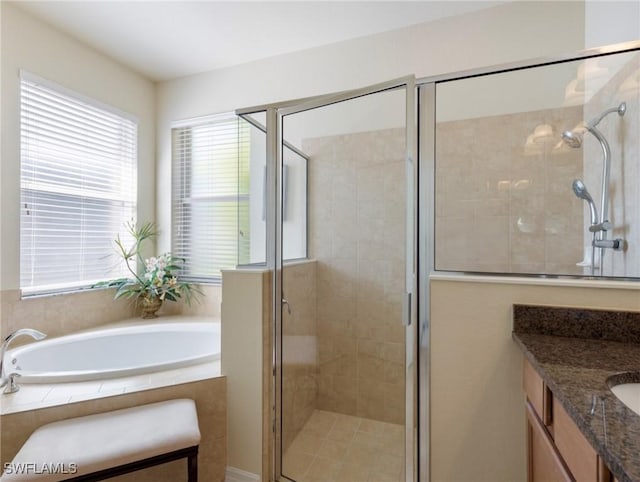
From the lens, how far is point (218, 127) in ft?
10.0

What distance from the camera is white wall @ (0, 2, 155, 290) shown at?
210 cm

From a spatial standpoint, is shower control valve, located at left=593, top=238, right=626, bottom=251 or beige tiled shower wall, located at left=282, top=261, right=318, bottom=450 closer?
shower control valve, located at left=593, top=238, right=626, bottom=251

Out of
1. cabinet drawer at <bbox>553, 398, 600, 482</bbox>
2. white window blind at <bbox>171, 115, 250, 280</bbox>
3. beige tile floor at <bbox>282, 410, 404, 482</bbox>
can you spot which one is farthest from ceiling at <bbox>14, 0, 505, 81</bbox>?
beige tile floor at <bbox>282, 410, 404, 482</bbox>

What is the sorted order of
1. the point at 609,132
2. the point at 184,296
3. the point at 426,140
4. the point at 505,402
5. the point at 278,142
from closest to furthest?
the point at 505,402, the point at 426,140, the point at 609,132, the point at 278,142, the point at 184,296

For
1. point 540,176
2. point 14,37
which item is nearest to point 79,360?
point 14,37

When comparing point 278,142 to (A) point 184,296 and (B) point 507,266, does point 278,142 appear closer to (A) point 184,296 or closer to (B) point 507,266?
(B) point 507,266

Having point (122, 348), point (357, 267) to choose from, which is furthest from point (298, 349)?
point (122, 348)

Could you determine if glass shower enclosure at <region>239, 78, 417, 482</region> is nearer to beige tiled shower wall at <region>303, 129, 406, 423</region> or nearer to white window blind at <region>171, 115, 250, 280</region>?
beige tiled shower wall at <region>303, 129, 406, 423</region>

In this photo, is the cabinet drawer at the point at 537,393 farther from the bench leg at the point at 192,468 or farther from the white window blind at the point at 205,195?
the white window blind at the point at 205,195

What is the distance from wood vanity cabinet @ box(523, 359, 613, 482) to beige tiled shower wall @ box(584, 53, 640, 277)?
2.32 ft

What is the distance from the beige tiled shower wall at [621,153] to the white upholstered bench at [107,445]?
6.40ft

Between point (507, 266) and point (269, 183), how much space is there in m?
1.40

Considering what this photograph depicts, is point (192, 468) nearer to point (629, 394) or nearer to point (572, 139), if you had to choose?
point (629, 394)

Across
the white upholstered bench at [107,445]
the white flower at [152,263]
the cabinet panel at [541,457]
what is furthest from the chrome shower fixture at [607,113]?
the white flower at [152,263]
